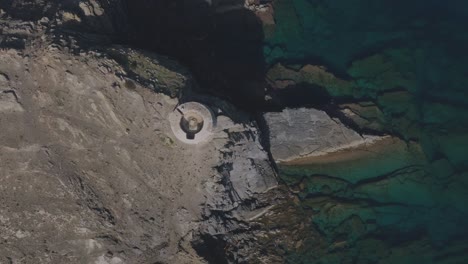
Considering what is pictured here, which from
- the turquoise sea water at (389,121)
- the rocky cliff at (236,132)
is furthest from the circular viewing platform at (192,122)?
the turquoise sea water at (389,121)

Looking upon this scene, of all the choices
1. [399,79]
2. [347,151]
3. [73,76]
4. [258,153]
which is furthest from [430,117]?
[73,76]

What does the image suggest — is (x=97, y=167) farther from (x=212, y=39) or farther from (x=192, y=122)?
(x=212, y=39)

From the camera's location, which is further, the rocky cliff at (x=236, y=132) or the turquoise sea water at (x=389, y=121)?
the turquoise sea water at (x=389, y=121)

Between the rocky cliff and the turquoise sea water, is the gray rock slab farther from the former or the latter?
the turquoise sea water

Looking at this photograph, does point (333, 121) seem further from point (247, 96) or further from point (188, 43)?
point (188, 43)

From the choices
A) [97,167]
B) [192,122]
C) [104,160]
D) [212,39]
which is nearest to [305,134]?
[192,122]

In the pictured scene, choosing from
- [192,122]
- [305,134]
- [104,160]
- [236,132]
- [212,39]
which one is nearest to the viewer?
[192,122]

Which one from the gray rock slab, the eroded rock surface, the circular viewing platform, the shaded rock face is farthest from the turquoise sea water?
the circular viewing platform

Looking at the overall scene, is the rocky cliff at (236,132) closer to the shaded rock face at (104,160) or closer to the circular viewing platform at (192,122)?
the shaded rock face at (104,160)
